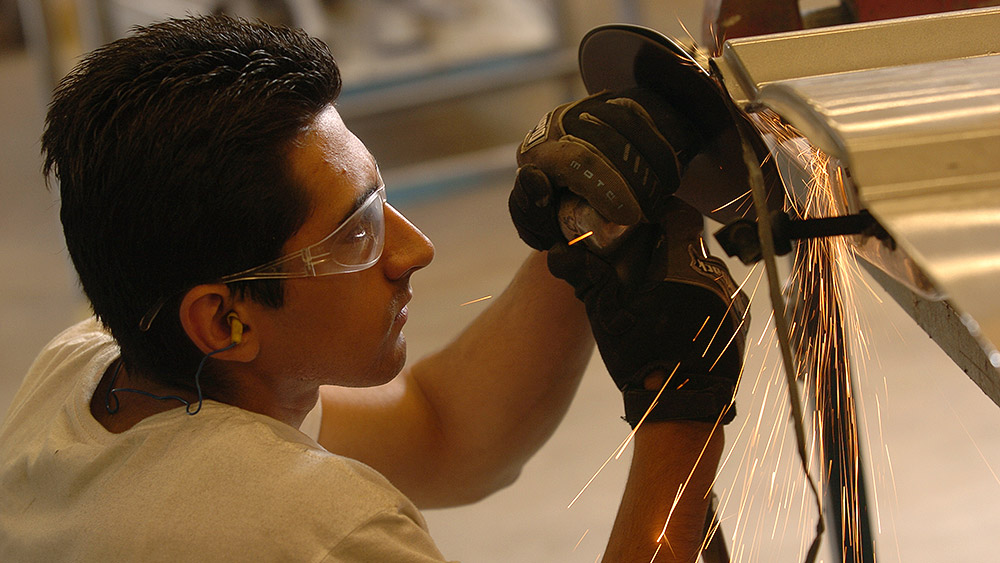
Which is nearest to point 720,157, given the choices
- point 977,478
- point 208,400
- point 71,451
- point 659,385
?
point 659,385

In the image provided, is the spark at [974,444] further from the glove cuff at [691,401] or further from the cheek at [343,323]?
the cheek at [343,323]

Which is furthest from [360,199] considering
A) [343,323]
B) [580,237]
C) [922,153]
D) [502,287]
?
[502,287]

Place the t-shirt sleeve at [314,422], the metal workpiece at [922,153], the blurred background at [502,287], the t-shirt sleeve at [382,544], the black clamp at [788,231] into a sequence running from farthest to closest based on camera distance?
the blurred background at [502,287] < the t-shirt sleeve at [314,422] < the t-shirt sleeve at [382,544] < the black clamp at [788,231] < the metal workpiece at [922,153]

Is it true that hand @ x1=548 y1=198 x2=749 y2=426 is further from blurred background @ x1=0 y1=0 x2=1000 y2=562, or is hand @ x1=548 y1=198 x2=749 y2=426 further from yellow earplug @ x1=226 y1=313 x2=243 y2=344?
yellow earplug @ x1=226 y1=313 x2=243 y2=344

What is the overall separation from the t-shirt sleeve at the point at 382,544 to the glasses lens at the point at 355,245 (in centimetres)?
30

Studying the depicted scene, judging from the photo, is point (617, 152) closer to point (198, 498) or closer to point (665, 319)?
point (665, 319)

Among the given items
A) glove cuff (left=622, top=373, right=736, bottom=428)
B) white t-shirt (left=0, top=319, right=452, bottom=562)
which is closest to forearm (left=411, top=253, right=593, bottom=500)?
glove cuff (left=622, top=373, right=736, bottom=428)

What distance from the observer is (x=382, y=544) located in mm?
967

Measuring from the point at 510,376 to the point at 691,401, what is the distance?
1.51 feet

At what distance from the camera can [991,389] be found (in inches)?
36.7

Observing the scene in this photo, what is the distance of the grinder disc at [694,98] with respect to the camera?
111 cm

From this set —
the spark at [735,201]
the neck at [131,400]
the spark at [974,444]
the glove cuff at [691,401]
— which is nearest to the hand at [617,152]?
the spark at [735,201]

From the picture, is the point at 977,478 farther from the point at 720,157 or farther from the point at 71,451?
the point at 71,451

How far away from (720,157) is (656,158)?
14 cm
